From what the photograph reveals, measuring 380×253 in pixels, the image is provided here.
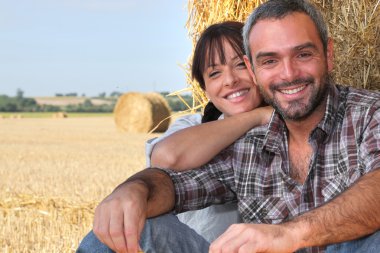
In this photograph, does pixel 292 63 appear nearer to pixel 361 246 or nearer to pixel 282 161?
pixel 282 161

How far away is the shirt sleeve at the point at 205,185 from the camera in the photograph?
256 centimetres

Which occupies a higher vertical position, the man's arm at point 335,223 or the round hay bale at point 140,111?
the man's arm at point 335,223

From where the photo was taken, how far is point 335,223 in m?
2.09

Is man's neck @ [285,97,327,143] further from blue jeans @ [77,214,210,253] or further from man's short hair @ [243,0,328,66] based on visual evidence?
blue jeans @ [77,214,210,253]

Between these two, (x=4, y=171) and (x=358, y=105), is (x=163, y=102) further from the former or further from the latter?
(x=358, y=105)

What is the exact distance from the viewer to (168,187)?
8.27ft

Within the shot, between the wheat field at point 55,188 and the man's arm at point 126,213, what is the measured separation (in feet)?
6.01

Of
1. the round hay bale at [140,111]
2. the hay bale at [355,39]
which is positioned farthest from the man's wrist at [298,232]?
the round hay bale at [140,111]

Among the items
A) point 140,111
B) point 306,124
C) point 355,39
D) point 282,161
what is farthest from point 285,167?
point 140,111

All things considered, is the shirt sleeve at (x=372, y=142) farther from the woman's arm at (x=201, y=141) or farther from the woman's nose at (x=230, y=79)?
the woman's nose at (x=230, y=79)

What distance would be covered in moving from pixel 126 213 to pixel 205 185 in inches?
17.5

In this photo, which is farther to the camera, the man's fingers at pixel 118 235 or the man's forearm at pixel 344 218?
the man's fingers at pixel 118 235

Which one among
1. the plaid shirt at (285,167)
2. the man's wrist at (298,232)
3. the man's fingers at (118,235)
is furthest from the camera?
the plaid shirt at (285,167)

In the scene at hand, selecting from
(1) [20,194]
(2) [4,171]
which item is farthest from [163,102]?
(1) [20,194]
